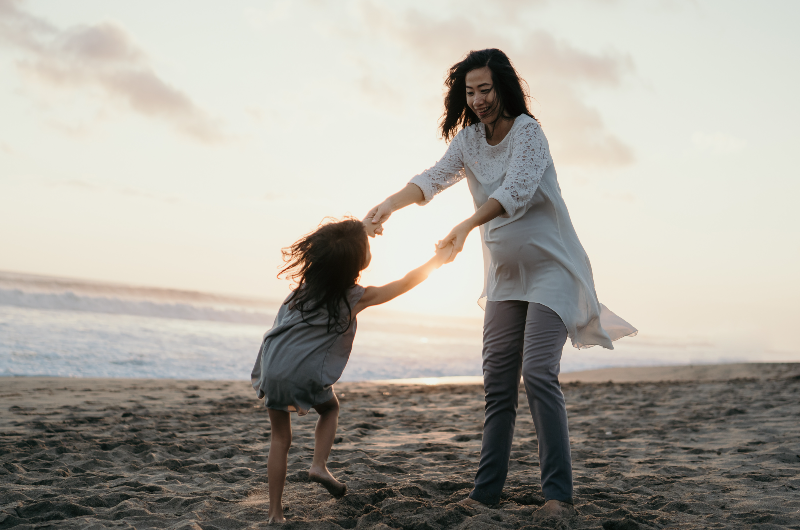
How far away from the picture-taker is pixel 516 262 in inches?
97.2

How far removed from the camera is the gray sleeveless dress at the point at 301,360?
2258 mm

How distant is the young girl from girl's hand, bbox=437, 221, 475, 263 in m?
0.02

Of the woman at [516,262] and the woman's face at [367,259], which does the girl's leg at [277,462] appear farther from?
the woman at [516,262]

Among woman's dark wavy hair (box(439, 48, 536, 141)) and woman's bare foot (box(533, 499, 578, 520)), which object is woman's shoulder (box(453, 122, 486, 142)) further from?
woman's bare foot (box(533, 499, 578, 520))

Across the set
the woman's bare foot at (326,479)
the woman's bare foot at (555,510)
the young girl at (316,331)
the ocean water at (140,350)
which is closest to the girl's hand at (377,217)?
the young girl at (316,331)

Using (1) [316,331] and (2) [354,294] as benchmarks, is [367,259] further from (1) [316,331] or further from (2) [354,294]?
(1) [316,331]

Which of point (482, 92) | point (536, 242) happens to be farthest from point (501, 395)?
point (482, 92)

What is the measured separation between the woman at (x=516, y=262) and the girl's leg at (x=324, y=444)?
24.6 inches

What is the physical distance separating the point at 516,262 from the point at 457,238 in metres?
0.32

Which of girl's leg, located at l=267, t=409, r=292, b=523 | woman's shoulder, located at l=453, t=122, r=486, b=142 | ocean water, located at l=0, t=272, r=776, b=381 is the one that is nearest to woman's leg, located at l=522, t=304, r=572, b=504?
woman's shoulder, located at l=453, t=122, r=486, b=142

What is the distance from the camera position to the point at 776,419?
16.3 feet

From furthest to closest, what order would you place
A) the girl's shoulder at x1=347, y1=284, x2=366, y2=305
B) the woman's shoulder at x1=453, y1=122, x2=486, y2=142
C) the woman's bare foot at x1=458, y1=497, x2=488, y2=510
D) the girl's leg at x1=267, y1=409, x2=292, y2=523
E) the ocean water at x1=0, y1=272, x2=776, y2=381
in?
the ocean water at x1=0, y1=272, x2=776, y2=381, the woman's shoulder at x1=453, y1=122, x2=486, y2=142, the woman's bare foot at x1=458, y1=497, x2=488, y2=510, the girl's shoulder at x1=347, y1=284, x2=366, y2=305, the girl's leg at x1=267, y1=409, x2=292, y2=523

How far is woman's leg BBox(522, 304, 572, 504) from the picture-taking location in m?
2.30

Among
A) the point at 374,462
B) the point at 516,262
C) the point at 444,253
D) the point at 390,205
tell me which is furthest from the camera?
the point at 374,462
